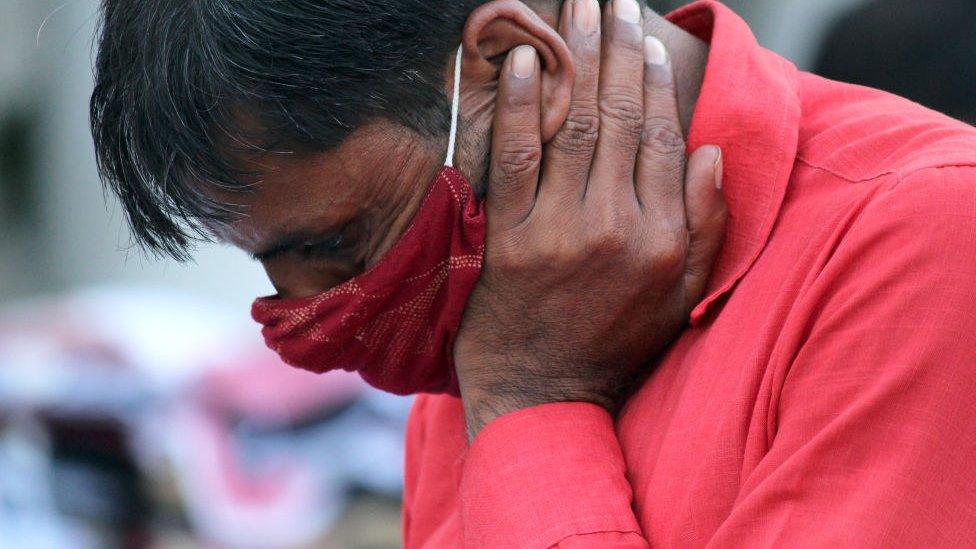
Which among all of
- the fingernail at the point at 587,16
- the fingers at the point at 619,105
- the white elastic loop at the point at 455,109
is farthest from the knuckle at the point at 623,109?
the white elastic loop at the point at 455,109

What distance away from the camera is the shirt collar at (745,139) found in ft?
5.49

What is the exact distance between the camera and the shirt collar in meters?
1.67

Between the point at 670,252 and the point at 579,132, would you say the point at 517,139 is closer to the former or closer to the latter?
the point at 579,132

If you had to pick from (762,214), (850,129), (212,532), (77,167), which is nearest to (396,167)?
(762,214)

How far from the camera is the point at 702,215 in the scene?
67.5 inches

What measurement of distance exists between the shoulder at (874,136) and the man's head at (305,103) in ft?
1.26

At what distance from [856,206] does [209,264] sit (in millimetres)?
4934

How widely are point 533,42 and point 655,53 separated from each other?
0.19 metres

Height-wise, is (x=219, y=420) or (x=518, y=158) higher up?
(x=518, y=158)

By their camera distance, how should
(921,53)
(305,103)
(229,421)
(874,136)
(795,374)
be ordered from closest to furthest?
1. (795,374)
2. (874,136)
3. (305,103)
4. (921,53)
5. (229,421)

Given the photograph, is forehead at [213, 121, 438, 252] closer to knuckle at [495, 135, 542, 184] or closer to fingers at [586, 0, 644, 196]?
knuckle at [495, 135, 542, 184]

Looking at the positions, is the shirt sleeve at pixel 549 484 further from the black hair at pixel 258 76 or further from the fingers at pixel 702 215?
the black hair at pixel 258 76

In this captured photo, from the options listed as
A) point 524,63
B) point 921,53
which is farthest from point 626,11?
point 921,53

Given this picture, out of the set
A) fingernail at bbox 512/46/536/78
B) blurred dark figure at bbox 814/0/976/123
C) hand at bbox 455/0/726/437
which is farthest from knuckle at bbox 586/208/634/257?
blurred dark figure at bbox 814/0/976/123
